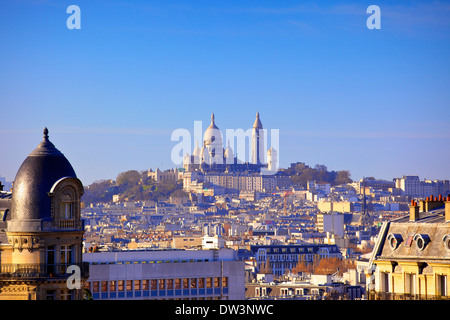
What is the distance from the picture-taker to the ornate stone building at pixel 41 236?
1731 centimetres

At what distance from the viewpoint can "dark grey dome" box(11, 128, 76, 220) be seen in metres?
17.4

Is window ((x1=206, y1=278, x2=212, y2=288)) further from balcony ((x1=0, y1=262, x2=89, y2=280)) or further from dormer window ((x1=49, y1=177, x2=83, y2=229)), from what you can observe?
balcony ((x1=0, y1=262, x2=89, y2=280))

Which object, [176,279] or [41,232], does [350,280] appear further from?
[41,232]

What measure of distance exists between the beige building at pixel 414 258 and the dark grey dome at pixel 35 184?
15.8 ft

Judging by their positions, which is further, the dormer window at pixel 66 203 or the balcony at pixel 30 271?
the dormer window at pixel 66 203

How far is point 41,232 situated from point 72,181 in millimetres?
973

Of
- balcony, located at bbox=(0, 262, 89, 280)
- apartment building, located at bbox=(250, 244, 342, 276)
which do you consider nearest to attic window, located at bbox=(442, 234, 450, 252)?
balcony, located at bbox=(0, 262, 89, 280)

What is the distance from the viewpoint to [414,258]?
1775 cm

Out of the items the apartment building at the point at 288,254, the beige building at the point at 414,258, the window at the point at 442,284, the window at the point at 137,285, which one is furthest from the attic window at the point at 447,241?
the apartment building at the point at 288,254

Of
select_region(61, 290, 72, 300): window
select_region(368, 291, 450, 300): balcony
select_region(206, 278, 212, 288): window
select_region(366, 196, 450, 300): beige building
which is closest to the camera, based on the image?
select_region(368, 291, 450, 300): balcony

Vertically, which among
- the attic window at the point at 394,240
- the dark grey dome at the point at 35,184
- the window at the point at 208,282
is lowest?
the window at the point at 208,282

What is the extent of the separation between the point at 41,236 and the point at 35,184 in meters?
0.74

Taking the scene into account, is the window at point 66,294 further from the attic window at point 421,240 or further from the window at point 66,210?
the attic window at point 421,240

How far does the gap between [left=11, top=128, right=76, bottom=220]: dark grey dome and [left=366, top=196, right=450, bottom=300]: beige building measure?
4812 mm
